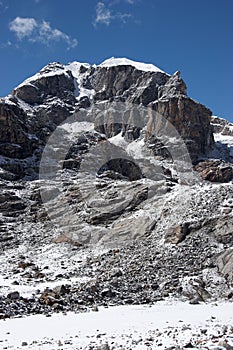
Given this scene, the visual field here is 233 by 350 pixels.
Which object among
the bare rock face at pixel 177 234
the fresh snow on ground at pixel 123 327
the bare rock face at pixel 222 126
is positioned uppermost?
the bare rock face at pixel 222 126

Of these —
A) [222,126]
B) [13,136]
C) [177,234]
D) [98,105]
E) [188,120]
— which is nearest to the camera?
[177,234]

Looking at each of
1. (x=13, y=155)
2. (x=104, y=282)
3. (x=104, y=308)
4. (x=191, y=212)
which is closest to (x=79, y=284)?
(x=104, y=282)

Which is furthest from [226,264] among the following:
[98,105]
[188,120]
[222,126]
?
[222,126]

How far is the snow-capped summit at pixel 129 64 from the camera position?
415 ft

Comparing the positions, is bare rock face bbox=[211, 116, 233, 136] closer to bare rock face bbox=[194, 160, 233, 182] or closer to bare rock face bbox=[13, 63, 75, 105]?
bare rock face bbox=[194, 160, 233, 182]

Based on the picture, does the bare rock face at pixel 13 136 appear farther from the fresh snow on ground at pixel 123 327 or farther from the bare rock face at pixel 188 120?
the fresh snow on ground at pixel 123 327

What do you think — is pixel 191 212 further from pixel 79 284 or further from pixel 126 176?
pixel 126 176

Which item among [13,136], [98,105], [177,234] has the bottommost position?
[177,234]

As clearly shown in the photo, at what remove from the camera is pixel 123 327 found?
18531 millimetres

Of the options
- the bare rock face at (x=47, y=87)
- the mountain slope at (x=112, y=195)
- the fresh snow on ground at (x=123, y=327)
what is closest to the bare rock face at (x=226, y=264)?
the mountain slope at (x=112, y=195)

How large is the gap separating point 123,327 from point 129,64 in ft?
393

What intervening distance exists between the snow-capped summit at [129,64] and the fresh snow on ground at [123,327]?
354 feet

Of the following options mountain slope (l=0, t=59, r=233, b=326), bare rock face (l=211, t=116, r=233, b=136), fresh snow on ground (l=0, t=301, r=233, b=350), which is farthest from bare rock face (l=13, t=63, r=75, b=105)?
fresh snow on ground (l=0, t=301, r=233, b=350)

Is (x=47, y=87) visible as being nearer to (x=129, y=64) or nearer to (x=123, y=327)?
(x=129, y=64)
